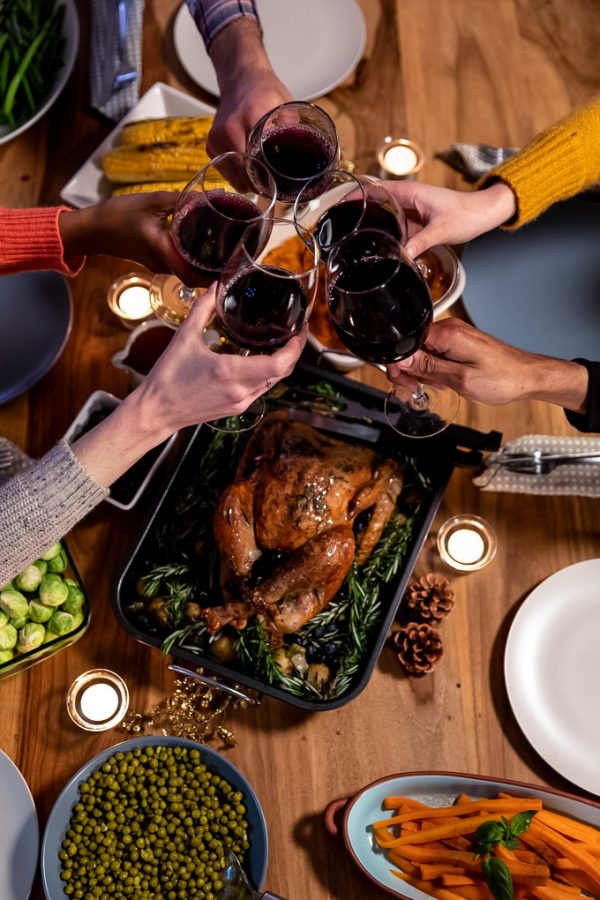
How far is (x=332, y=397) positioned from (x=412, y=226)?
1.11 feet

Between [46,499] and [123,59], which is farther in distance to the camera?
[123,59]

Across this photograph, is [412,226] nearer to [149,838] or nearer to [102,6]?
[102,6]

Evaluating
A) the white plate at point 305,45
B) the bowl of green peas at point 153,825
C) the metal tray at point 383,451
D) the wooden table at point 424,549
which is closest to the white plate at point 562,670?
the wooden table at point 424,549

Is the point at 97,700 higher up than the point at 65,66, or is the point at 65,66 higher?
the point at 65,66

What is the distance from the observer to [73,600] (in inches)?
60.6

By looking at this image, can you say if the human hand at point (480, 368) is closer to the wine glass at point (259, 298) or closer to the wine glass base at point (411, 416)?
the wine glass base at point (411, 416)

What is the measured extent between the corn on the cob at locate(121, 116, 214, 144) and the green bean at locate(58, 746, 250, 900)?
1178 mm

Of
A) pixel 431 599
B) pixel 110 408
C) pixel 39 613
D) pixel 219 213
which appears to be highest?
pixel 219 213

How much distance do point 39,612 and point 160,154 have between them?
0.93 m

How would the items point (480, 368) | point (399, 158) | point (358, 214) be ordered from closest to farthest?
point (358, 214) → point (480, 368) → point (399, 158)

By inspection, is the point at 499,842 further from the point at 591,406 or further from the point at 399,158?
the point at 399,158

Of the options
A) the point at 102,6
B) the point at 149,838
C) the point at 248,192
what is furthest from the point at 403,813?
the point at 102,6

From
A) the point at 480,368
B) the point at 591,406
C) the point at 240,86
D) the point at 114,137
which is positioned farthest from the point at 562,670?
the point at 114,137

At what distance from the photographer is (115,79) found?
1901 mm
